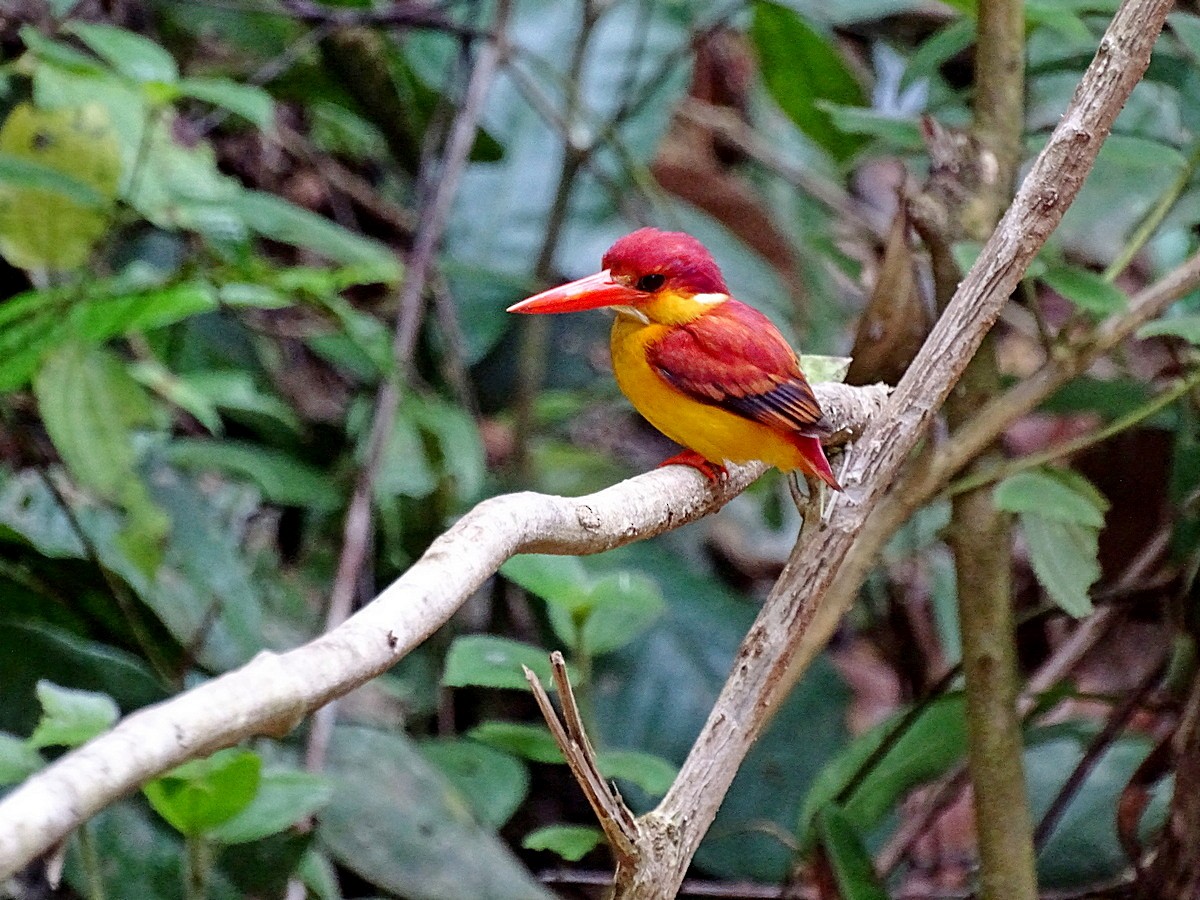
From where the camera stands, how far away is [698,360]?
5.02 ft

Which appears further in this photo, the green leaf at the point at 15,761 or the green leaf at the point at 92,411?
the green leaf at the point at 92,411

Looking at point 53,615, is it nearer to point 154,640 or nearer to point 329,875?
point 154,640

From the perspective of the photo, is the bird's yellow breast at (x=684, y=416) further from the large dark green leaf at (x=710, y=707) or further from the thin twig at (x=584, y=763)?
the large dark green leaf at (x=710, y=707)

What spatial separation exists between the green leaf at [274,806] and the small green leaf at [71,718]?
0.69 feet

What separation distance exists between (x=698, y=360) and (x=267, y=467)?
110cm

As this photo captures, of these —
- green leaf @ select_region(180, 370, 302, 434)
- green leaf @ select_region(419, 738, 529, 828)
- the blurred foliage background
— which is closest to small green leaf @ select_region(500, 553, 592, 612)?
the blurred foliage background

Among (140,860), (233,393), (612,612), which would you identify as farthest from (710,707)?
(140,860)

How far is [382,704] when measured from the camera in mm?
2387

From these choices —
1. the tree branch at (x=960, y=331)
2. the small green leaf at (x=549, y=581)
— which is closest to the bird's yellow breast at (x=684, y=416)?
the tree branch at (x=960, y=331)

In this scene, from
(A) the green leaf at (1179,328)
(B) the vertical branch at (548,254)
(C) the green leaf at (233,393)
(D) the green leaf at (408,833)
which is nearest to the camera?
(A) the green leaf at (1179,328)

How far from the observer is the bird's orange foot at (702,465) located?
147cm

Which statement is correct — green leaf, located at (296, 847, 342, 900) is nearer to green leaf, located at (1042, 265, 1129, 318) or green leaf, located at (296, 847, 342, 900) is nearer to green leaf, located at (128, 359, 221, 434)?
green leaf, located at (128, 359, 221, 434)

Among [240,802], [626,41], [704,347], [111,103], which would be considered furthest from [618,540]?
[626,41]

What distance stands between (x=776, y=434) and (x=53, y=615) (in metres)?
1.24
